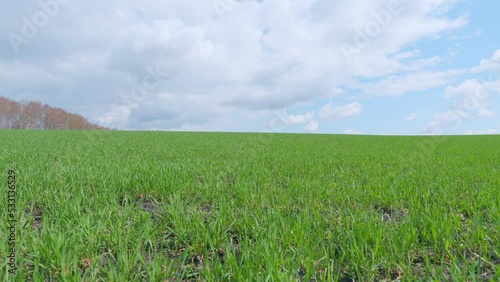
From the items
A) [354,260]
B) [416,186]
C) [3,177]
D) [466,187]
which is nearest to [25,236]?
[354,260]

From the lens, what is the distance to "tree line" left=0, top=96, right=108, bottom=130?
90.6 m

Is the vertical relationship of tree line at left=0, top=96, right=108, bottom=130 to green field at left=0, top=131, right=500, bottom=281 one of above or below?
above

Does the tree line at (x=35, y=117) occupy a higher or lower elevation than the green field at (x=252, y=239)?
higher

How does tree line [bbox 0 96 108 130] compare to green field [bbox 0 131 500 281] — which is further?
tree line [bbox 0 96 108 130]

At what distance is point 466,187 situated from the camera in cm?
477

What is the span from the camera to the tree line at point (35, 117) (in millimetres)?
90562

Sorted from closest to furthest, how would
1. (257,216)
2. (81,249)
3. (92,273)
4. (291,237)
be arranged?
(92,273), (81,249), (291,237), (257,216)

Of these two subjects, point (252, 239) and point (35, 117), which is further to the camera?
point (35, 117)

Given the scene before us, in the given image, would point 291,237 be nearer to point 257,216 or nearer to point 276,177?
point 257,216

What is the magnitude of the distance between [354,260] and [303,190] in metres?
2.26

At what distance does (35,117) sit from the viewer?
9538cm

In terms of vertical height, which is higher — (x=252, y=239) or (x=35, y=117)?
(x=35, y=117)

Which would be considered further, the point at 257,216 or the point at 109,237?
the point at 257,216

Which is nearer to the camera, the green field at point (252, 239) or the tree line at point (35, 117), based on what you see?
the green field at point (252, 239)
